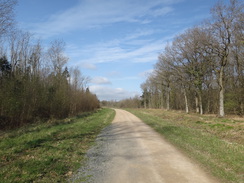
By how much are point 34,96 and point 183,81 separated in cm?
2649

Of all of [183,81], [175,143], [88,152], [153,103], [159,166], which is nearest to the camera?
[159,166]

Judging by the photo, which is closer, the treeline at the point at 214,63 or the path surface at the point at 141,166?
the path surface at the point at 141,166

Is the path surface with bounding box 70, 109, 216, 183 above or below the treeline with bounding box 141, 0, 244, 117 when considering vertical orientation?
below

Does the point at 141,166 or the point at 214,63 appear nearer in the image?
the point at 141,166

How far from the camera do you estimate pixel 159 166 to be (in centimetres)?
566

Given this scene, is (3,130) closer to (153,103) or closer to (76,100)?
(76,100)

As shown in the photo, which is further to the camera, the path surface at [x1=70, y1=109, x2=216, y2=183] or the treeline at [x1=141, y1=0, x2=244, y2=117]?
the treeline at [x1=141, y1=0, x2=244, y2=117]

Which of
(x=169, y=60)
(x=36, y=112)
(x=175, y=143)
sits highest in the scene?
(x=169, y=60)

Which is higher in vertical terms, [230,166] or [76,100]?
[76,100]

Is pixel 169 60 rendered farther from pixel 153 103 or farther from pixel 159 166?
pixel 153 103

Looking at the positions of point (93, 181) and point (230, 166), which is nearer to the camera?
point (93, 181)

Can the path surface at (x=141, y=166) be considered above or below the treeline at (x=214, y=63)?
below

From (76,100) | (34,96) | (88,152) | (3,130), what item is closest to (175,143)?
(88,152)

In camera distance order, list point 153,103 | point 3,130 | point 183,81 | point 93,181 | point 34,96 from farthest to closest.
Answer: point 153,103 < point 183,81 < point 34,96 < point 3,130 < point 93,181
